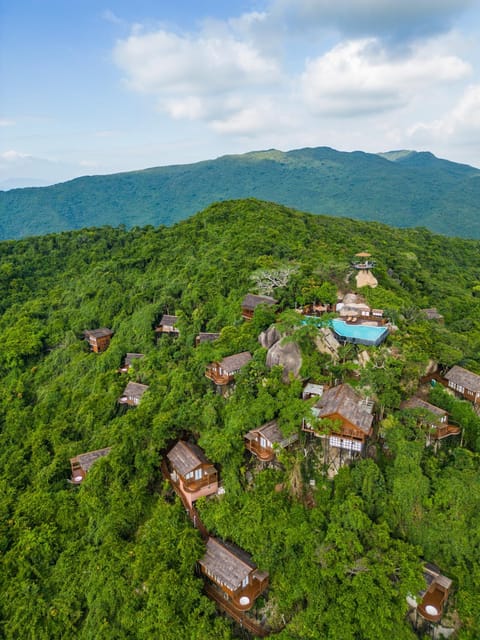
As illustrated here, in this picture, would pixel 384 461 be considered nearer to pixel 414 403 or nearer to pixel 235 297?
pixel 414 403

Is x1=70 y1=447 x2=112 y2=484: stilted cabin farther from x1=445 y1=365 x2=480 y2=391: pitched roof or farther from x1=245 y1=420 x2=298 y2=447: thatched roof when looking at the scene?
x1=445 y1=365 x2=480 y2=391: pitched roof

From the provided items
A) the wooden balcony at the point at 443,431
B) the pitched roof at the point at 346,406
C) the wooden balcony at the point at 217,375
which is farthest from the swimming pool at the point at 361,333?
the wooden balcony at the point at 217,375

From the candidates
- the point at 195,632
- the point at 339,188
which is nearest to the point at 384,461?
the point at 195,632

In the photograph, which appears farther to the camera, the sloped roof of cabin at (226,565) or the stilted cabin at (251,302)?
the stilted cabin at (251,302)

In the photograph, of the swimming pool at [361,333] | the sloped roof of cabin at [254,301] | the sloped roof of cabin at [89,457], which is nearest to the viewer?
the swimming pool at [361,333]

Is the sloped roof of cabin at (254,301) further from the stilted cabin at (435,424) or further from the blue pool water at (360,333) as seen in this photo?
the stilted cabin at (435,424)

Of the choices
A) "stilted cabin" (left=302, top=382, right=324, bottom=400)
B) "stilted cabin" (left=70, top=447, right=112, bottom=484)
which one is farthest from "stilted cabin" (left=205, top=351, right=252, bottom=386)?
"stilted cabin" (left=70, top=447, right=112, bottom=484)
